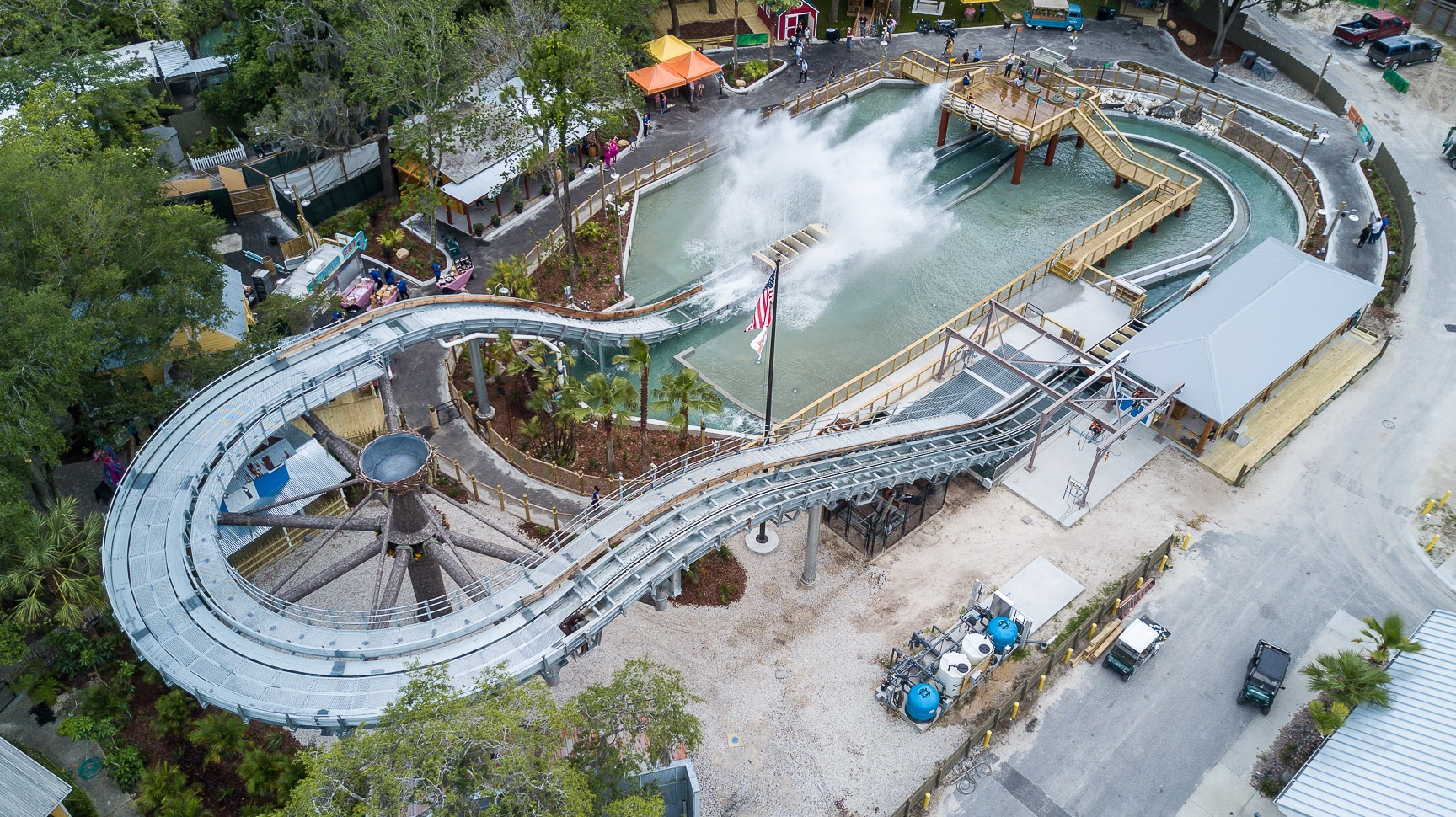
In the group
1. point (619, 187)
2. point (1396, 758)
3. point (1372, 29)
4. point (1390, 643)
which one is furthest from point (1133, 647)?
point (1372, 29)

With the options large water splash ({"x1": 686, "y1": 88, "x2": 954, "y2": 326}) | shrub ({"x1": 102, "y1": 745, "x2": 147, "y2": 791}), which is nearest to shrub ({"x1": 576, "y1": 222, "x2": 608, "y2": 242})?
large water splash ({"x1": 686, "y1": 88, "x2": 954, "y2": 326})

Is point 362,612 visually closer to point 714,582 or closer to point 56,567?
point 56,567

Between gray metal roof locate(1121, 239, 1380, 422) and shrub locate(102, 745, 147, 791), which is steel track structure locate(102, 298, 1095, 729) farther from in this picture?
gray metal roof locate(1121, 239, 1380, 422)

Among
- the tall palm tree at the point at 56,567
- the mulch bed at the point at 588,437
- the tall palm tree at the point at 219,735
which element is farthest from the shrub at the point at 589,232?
the tall palm tree at the point at 219,735

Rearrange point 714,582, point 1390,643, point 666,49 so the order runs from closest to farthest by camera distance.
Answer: point 1390,643, point 714,582, point 666,49

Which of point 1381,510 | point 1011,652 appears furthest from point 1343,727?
point 1381,510

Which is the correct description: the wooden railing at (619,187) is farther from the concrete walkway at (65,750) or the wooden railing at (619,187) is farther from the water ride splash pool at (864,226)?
the concrete walkway at (65,750)
